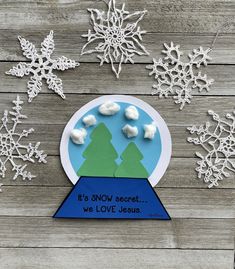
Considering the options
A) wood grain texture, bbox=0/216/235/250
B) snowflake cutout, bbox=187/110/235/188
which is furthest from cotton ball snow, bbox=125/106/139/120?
wood grain texture, bbox=0/216/235/250

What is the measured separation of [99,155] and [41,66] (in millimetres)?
234

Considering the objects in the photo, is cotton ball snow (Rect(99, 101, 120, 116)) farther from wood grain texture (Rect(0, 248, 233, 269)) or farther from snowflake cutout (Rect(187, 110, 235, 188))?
wood grain texture (Rect(0, 248, 233, 269))

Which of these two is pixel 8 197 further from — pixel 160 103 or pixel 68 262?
pixel 160 103

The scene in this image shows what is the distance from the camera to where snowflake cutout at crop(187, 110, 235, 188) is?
100 cm

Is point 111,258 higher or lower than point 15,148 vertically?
lower

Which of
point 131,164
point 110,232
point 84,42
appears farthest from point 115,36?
point 110,232

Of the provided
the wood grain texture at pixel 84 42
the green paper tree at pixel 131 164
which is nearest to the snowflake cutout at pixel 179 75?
the wood grain texture at pixel 84 42

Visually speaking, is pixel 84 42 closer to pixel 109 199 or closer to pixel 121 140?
pixel 121 140

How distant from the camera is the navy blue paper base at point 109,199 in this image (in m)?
1.00

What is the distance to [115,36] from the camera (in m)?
0.98

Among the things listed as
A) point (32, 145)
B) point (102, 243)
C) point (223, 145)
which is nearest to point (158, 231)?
point (102, 243)

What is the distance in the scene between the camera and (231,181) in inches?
40.1

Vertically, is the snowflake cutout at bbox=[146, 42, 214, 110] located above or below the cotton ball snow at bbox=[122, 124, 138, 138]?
above

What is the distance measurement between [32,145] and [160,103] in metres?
0.30
